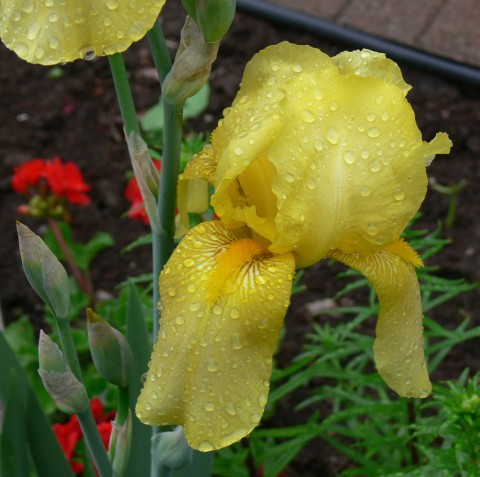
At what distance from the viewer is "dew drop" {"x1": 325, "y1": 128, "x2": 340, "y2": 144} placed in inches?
31.2

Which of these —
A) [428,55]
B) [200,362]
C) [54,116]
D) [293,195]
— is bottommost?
[54,116]

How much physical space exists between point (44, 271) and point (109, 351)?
13 cm

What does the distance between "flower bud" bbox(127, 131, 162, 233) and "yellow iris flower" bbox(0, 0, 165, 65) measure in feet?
0.72

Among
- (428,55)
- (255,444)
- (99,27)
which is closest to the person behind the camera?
(99,27)

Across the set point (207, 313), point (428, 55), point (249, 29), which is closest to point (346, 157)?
point (207, 313)

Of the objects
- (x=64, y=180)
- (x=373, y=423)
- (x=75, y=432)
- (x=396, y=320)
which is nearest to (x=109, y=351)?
(x=396, y=320)

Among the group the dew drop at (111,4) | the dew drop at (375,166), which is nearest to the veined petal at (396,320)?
the dew drop at (375,166)

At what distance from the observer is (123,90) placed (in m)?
0.91

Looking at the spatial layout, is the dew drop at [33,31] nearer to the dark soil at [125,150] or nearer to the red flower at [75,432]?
the red flower at [75,432]

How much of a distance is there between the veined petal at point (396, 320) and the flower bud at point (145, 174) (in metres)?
0.20

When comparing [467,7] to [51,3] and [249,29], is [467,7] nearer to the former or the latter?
[249,29]

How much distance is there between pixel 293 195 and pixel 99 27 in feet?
0.75

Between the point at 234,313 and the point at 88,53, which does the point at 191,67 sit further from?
the point at 234,313

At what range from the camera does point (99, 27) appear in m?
0.71
